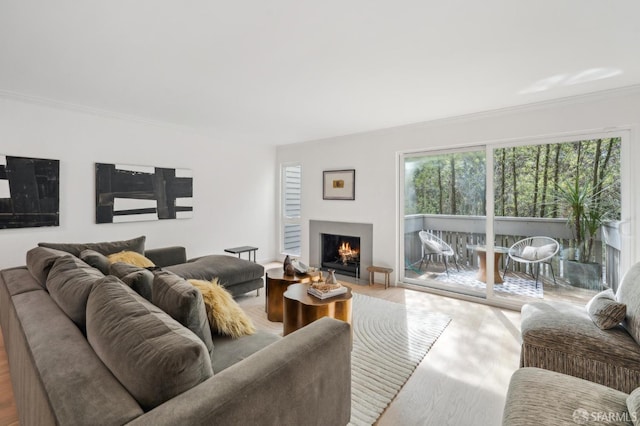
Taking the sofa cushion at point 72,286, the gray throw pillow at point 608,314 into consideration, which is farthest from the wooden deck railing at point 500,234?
the sofa cushion at point 72,286

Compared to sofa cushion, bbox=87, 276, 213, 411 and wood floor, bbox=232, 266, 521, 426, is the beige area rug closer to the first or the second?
wood floor, bbox=232, 266, 521, 426

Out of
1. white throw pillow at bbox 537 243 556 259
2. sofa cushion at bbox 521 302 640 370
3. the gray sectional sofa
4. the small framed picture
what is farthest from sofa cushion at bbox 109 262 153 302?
white throw pillow at bbox 537 243 556 259

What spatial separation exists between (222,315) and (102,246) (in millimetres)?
2375

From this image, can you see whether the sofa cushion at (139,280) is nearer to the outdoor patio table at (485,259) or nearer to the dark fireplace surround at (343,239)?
the dark fireplace surround at (343,239)

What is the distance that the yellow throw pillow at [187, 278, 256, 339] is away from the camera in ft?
5.88

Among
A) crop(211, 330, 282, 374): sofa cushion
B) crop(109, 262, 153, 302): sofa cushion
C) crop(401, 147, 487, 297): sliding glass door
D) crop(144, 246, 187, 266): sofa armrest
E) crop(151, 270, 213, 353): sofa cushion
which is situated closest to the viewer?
crop(151, 270, 213, 353): sofa cushion

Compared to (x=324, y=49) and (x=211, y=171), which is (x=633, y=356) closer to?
(x=324, y=49)

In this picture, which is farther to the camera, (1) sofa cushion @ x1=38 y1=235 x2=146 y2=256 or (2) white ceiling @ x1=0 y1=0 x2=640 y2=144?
(1) sofa cushion @ x1=38 y1=235 x2=146 y2=256

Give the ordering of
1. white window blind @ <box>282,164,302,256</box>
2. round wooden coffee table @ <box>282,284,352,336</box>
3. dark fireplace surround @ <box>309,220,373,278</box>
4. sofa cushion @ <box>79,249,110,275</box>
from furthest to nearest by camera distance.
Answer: white window blind @ <box>282,164,302,256</box>
dark fireplace surround @ <box>309,220,373,278</box>
round wooden coffee table @ <box>282,284,352,336</box>
sofa cushion @ <box>79,249,110,275</box>

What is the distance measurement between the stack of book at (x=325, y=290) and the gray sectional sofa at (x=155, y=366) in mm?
937

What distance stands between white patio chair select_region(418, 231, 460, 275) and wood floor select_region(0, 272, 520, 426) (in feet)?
2.93

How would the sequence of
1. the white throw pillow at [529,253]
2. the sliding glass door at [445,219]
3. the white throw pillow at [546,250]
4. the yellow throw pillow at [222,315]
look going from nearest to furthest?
the yellow throw pillow at [222,315], the white throw pillow at [546,250], the white throw pillow at [529,253], the sliding glass door at [445,219]

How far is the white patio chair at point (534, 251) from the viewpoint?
3.45 metres

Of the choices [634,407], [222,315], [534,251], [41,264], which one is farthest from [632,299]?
[41,264]
